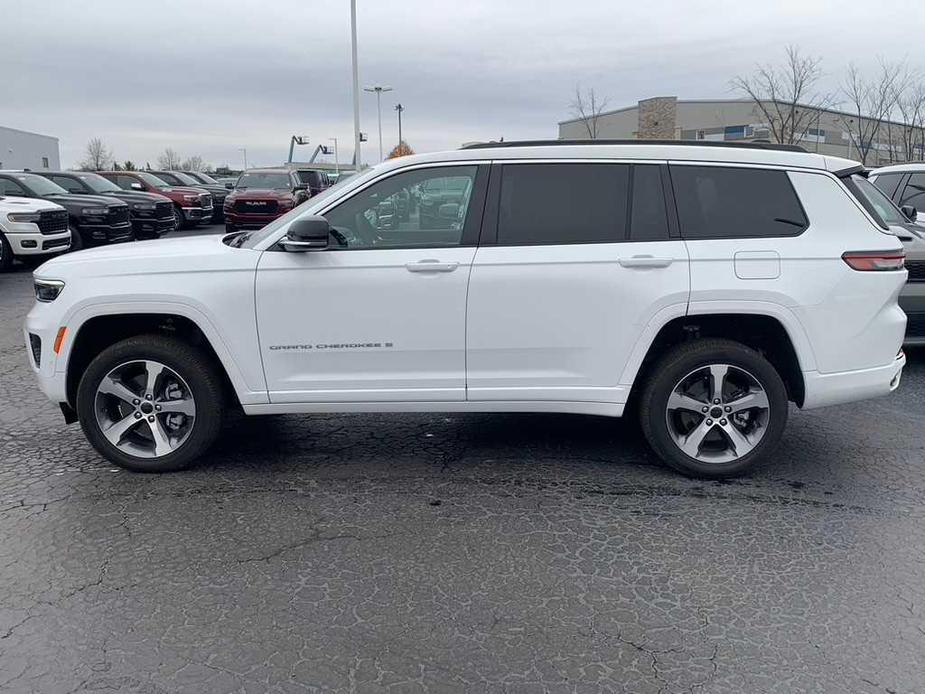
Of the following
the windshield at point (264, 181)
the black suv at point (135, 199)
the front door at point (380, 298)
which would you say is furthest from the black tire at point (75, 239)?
the front door at point (380, 298)

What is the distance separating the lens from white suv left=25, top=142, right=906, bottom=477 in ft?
13.9

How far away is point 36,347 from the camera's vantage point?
14.6 ft

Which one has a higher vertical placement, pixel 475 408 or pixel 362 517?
pixel 475 408

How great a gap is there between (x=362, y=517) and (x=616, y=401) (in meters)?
1.57

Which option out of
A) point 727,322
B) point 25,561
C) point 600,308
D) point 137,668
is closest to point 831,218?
point 727,322

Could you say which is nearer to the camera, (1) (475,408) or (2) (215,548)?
(2) (215,548)

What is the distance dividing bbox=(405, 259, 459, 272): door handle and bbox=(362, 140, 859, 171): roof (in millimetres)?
627

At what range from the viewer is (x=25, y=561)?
139 inches

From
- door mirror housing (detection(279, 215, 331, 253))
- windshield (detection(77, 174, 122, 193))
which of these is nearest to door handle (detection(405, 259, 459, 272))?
door mirror housing (detection(279, 215, 331, 253))

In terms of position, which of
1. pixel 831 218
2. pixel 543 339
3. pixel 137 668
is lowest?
pixel 137 668

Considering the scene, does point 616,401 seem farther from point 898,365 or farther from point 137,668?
point 137,668

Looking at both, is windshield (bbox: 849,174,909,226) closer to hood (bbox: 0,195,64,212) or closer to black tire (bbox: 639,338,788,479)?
black tire (bbox: 639,338,788,479)

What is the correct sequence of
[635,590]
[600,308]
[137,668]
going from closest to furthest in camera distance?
[137,668] < [635,590] < [600,308]

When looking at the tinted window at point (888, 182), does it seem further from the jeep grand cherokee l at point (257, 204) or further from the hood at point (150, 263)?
the jeep grand cherokee l at point (257, 204)
